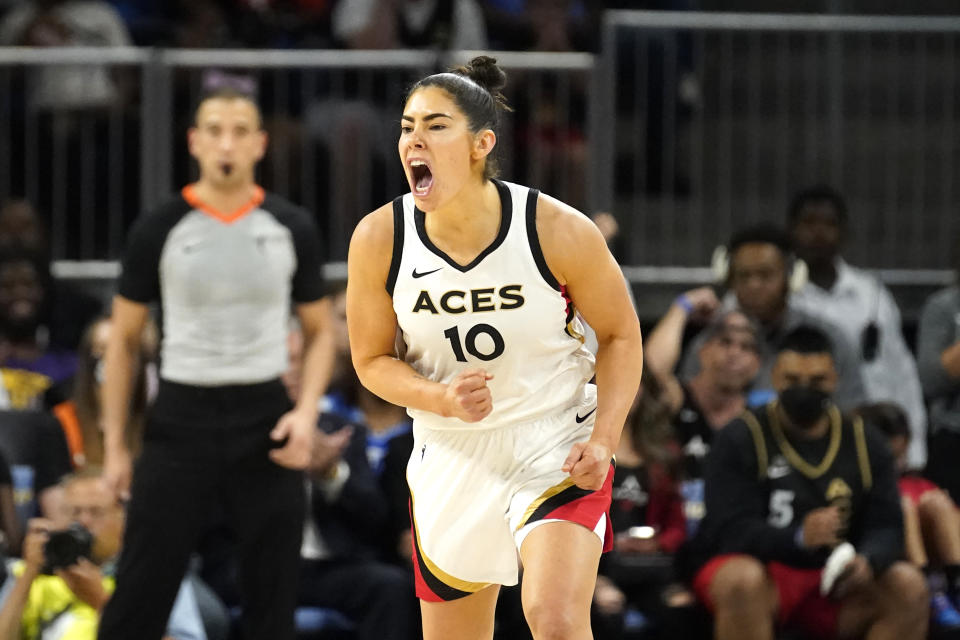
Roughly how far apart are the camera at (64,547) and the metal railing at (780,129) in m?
Result: 3.81

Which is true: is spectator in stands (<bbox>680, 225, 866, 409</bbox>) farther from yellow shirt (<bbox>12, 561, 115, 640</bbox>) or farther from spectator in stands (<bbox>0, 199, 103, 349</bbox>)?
yellow shirt (<bbox>12, 561, 115, 640</bbox>)

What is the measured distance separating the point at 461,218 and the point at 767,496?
3.09m

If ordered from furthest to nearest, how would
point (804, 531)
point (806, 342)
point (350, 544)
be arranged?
point (806, 342) → point (350, 544) → point (804, 531)

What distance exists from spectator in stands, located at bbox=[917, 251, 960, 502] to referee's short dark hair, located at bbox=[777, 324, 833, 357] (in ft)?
2.49

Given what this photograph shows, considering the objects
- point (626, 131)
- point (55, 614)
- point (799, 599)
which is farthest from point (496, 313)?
point (626, 131)

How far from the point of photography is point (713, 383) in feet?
25.1

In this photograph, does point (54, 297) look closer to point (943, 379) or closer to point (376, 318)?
point (376, 318)

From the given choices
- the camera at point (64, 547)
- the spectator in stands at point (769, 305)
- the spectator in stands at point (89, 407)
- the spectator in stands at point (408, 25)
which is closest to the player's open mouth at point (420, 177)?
the camera at point (64, 547)

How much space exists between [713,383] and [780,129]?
2.07 meters

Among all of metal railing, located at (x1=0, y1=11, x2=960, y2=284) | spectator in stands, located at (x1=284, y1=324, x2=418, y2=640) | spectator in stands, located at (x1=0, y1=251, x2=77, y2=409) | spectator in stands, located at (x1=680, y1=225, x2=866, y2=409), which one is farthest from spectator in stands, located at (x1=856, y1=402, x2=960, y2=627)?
spectator in stands, located at (x1=0, y1=251, x2=77, y2=409)

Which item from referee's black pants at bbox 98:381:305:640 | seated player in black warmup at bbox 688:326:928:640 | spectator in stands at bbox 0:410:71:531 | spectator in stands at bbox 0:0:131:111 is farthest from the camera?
spectator in stands at bbox 0:0:131:111

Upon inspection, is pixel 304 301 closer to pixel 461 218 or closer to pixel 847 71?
pixel 461 218

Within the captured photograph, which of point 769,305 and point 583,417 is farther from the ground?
point 769,305

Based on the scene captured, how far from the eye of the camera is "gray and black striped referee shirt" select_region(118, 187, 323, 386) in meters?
5.55
